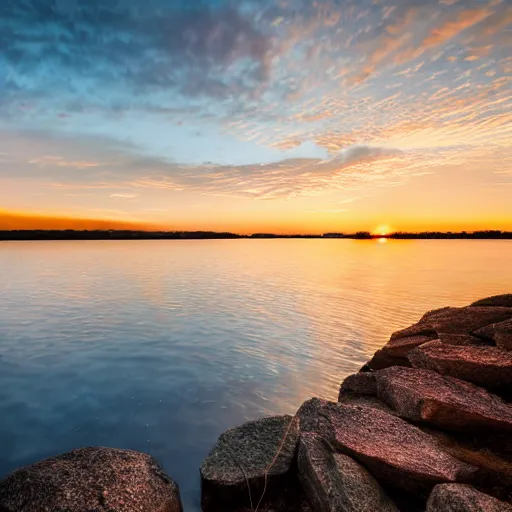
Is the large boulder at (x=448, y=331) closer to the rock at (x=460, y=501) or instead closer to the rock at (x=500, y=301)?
the rock at (x=500, y=301)

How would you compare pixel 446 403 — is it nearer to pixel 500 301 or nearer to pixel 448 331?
pixel 448 331

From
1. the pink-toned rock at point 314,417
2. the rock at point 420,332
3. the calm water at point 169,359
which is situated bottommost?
the calm water at point 169,359

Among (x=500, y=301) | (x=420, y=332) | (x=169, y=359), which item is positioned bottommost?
(x=169, y=359)

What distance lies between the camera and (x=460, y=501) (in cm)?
449

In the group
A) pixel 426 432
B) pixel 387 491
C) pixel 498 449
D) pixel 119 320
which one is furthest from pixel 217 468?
pixel 119 320

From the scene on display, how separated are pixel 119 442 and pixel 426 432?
6964 millimetres

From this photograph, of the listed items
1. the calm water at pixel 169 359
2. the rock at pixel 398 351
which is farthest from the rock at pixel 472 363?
the calm water at pixel 169 359

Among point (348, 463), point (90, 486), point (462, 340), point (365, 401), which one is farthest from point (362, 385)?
point (90, 486)

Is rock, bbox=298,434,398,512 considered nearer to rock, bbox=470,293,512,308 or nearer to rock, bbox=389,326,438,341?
rock, bbox=389,326,438,341

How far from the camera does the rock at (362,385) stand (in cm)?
945

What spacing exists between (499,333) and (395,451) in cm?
501

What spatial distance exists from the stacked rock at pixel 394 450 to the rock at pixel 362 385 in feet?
2.65

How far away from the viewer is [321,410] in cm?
709

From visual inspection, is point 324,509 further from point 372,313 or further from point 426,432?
point 372,313
